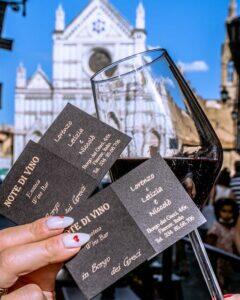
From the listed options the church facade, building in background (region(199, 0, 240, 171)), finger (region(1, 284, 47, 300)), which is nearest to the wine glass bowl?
finger (region(1, 284, 47, 300))

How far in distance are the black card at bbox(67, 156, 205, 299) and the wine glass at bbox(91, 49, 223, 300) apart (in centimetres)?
9

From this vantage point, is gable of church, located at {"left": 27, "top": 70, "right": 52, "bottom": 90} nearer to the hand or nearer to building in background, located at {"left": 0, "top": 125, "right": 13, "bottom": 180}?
building in background, located at {"left": 0, "top": 125, "right": 13, "bottom": 180}

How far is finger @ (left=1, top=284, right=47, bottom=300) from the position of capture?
0.67 meters

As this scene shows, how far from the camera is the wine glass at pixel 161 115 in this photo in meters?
0.80

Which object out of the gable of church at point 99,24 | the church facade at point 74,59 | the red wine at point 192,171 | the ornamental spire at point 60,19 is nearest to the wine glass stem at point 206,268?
the red wine at point 192,171

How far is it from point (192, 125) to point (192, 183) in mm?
94

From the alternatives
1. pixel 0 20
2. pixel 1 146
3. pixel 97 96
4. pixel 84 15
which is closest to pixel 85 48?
pixel 84 15

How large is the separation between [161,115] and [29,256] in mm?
310

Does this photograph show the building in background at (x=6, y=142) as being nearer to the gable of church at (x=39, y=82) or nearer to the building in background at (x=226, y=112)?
the gable of church at (x=39, y=82)

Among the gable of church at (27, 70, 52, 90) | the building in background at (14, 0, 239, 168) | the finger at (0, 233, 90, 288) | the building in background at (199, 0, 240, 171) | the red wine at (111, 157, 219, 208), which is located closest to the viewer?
the finger at (0, 233, 90, 288)

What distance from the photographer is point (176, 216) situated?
27.4 inches

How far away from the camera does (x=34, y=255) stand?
2.07ft

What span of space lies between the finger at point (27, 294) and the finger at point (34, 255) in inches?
0.8

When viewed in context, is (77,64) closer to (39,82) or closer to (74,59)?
(74,59)
